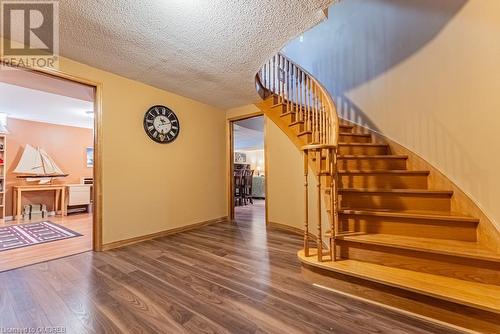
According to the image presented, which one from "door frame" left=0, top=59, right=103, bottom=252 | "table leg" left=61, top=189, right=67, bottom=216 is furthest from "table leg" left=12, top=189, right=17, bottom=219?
"door frame" left=0, top=59, right=103, bottom=252

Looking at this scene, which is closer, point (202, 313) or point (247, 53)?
point (202, 313)

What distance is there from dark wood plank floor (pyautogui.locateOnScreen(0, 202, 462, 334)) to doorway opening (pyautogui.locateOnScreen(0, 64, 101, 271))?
0.70 metres

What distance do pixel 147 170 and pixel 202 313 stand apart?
2.18 m

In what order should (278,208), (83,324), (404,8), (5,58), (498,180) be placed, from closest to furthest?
(83,324) < (498,180) < (5,58) < (404,8) < (278,208)

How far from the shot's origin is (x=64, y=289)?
5.65 feet

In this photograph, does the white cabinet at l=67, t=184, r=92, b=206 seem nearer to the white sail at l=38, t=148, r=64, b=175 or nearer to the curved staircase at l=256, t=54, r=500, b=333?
the white sail at l=38, t=148, r=64, b=175

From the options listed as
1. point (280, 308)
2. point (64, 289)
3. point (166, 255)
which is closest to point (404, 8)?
point (280, 308)

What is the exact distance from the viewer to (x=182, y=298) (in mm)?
1591

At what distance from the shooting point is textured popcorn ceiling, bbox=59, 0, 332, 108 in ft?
5.43

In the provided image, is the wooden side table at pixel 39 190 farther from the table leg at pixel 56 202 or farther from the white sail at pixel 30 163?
the white sail at pixel 30 163

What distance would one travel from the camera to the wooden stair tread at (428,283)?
1239 millimetres

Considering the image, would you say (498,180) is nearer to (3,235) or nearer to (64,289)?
(64,289)

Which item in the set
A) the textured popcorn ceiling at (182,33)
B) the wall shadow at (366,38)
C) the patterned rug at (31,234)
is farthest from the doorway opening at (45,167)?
the wall shadow at (366,38)

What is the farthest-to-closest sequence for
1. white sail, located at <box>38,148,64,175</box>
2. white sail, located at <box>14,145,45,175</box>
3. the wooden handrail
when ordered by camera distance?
white sail, located at <box>38,148,64,175</box>, white sail, located at <box>14,145,45,175</box>, the wooden handrail
